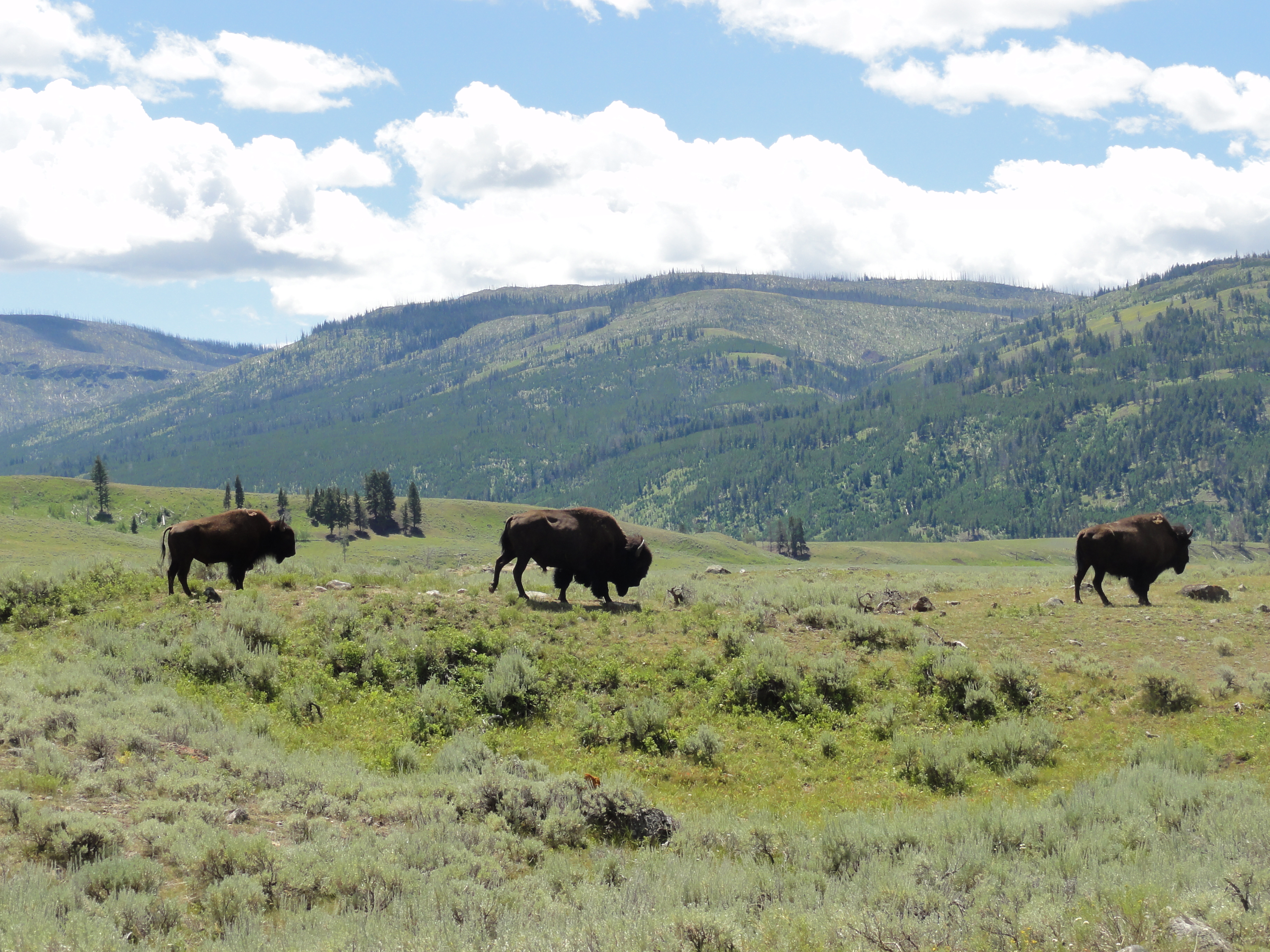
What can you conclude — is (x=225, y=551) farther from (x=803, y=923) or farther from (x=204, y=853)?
(x=803, y=923)

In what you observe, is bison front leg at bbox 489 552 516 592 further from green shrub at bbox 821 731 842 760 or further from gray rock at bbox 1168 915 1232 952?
gray rock at bbox 1168 915 1232 952

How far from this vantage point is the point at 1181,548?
2612 centimetres

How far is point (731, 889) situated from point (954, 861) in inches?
97.5

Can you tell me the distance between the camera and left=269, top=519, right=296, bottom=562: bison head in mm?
21609

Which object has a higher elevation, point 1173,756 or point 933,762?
point 1173,756

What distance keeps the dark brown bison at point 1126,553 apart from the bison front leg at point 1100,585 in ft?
0.06

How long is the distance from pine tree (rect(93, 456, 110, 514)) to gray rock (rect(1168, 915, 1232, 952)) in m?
167

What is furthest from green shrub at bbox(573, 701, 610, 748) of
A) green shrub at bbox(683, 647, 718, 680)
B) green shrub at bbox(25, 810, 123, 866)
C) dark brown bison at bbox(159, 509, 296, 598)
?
dark brown bison at bbox(159, 509, 296, 598)

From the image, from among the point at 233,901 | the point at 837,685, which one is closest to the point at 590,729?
the point at 837,685

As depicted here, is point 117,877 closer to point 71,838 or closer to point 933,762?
point 71,838

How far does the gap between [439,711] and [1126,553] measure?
69.1 ft

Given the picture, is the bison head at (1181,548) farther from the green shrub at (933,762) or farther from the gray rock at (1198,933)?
the gray rock at (1198,933)

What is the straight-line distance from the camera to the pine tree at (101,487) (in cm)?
14500

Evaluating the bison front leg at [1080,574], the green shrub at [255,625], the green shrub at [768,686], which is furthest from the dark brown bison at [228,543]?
the bison front leg at [1080,574]
